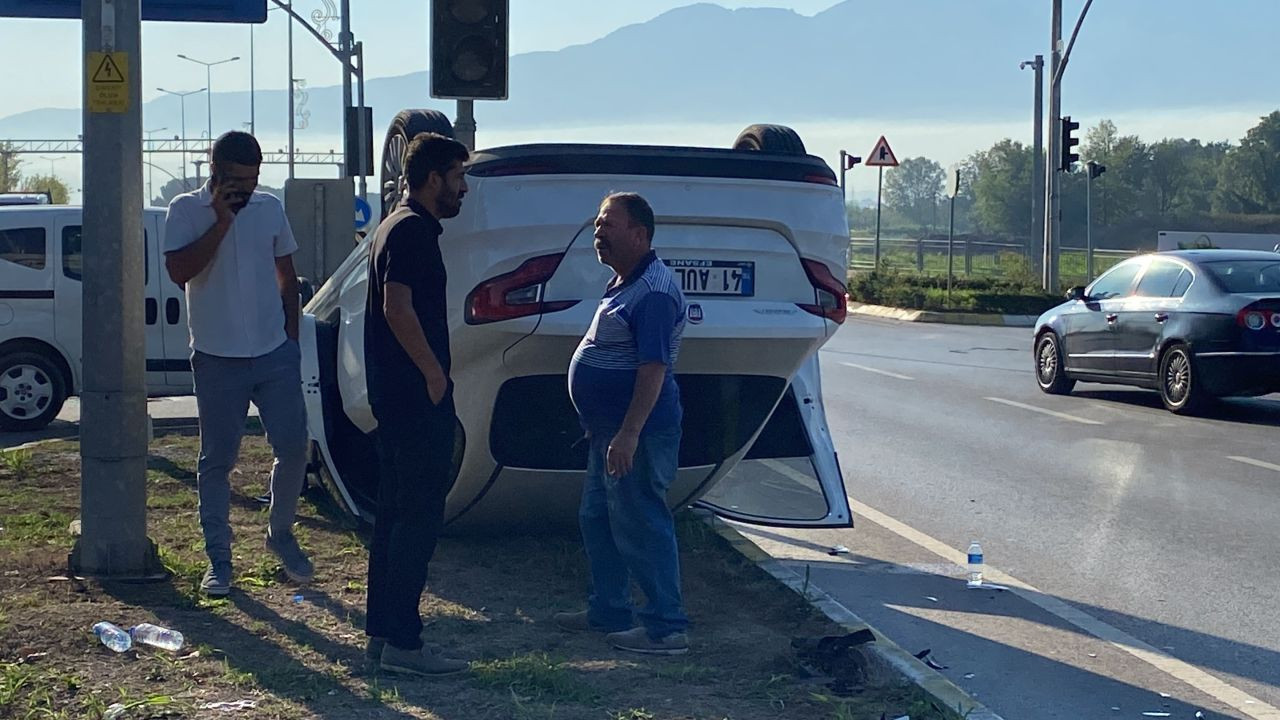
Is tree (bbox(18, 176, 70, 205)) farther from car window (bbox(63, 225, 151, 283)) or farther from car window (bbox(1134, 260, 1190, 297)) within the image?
car window (bbox(1134, 260, 1190, 297))

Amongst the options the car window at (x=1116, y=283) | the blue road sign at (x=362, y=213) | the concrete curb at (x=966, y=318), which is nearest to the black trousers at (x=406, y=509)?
the car window at (x=1116, y=283)

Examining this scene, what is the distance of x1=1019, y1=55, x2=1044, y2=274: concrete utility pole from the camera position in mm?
37375

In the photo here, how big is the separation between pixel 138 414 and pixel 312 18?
3087 centimetres

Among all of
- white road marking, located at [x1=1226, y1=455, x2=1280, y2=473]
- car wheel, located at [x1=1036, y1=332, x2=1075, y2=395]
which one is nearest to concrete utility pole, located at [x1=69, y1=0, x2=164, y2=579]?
white road marking, located at [x1=1226, y1=455, x2=1280, y2=473]

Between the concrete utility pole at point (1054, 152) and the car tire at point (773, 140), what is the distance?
85.2 ft

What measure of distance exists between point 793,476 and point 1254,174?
108418mm

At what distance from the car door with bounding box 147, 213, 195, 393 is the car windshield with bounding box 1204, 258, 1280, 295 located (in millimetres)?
9080

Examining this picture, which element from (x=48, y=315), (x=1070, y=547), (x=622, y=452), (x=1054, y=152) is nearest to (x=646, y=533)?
(x=622, y=452)

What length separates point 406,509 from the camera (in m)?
5.61

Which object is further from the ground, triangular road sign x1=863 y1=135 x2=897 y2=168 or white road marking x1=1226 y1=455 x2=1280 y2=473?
triangular road sign x1=863 y1=135 x2=897 y2=168

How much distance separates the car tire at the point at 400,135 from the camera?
8367 mm

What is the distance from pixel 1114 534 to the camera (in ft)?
29.3

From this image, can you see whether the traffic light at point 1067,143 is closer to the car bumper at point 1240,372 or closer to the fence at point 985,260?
the fence at point 985,260

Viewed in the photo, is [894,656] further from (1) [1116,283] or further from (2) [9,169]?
(2) [9,169]
